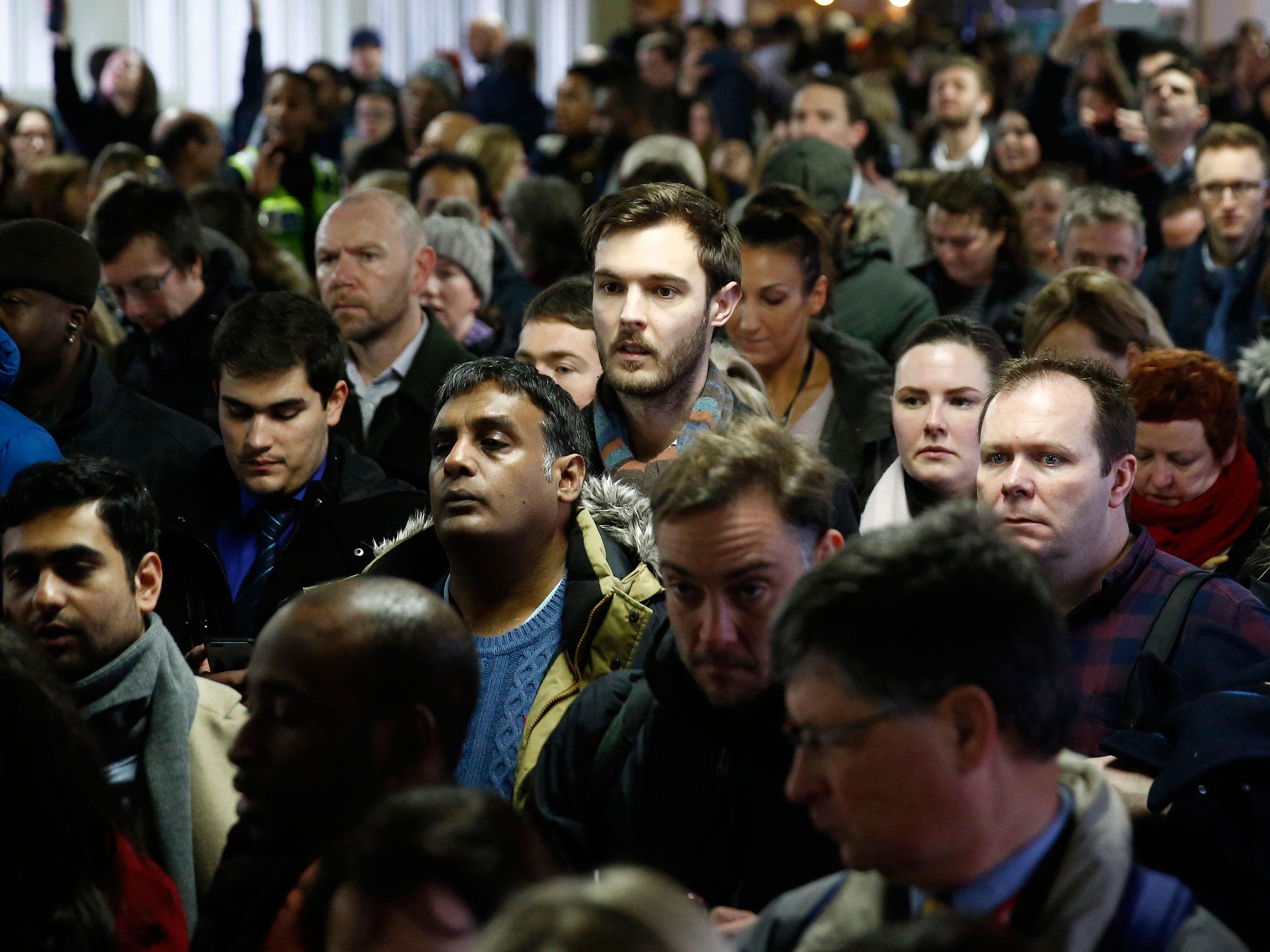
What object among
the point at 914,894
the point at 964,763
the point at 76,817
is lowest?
the point at 76,817

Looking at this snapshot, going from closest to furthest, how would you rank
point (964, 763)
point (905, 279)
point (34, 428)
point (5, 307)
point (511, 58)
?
point (964, 763) → point (34, 428) → point (5, 307) → point (905, 279) → point (511, 58)

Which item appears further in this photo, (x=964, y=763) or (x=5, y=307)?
(x=5, y=307)

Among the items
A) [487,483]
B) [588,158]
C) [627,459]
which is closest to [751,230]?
[627,459]

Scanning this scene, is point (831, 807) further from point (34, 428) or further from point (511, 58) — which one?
point (511, 58)

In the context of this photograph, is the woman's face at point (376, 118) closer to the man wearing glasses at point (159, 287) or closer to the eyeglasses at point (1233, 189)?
the man wearing glasses at point (159, 287)

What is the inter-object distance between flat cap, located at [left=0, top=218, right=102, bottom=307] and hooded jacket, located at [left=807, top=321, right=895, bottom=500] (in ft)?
7.09

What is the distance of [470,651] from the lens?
2547 mm

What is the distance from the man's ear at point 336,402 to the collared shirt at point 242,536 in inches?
7.0

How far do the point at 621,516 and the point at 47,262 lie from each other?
1.99 m

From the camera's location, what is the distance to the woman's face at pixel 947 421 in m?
4.23

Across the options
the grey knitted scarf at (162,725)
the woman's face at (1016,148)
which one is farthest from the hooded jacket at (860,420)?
the woman's face at (1016,148)

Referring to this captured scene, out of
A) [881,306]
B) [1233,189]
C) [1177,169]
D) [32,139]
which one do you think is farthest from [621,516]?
[32,139]

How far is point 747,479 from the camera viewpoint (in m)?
2.73

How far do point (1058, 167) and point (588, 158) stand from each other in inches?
115
